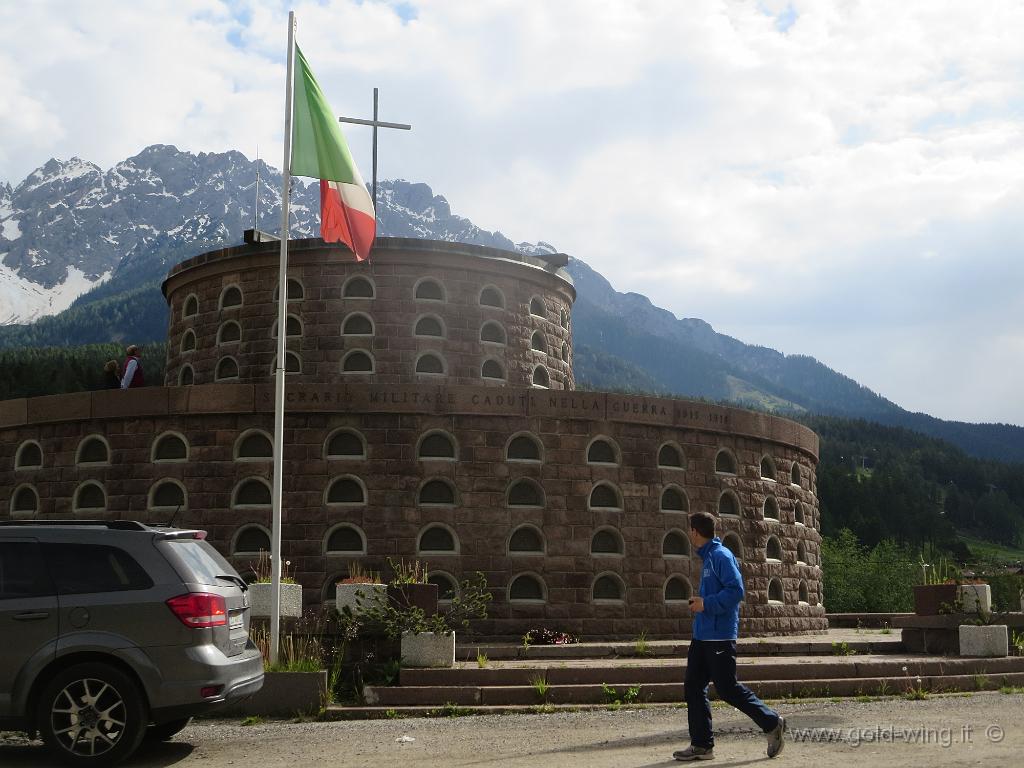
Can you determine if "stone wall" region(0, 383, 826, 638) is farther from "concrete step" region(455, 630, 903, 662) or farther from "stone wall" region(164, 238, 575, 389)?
"stone wall" region(164, 238, 575, 389)

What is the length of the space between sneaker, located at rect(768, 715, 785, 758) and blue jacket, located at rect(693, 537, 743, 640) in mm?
842

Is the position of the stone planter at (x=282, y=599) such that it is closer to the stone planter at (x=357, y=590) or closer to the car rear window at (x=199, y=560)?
the stone planter at (x=357, y=590)

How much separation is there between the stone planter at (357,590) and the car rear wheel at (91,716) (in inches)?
210

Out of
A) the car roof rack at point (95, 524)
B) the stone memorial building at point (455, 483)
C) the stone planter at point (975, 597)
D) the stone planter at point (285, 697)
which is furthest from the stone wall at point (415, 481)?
the car roof rack at point (95, 524)

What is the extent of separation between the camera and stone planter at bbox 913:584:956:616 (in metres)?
18.2

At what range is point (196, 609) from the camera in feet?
29.7

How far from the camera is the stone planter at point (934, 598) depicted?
717 inches

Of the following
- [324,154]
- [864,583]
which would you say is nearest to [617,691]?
[324,154]

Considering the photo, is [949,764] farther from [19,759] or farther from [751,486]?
[751,486]

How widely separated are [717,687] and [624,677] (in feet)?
17.7

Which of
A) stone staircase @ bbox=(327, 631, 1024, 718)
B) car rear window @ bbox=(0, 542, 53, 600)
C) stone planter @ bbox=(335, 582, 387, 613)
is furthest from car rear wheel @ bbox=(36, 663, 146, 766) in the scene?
stone planter @ bbox=(335, 582, 387, 613)

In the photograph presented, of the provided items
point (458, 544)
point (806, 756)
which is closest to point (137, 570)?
point (806, 756)

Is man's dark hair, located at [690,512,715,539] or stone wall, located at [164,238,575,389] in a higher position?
stone wall, located at [164,238,575,389]

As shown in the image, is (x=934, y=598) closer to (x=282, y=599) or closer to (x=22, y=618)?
(x=282, y=599)
